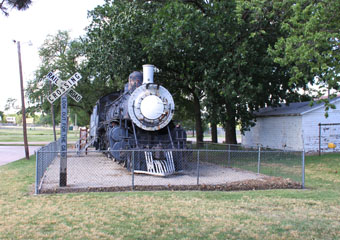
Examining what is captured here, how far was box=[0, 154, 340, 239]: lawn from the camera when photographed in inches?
217

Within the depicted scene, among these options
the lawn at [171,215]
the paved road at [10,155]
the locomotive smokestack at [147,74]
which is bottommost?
the paved road at [10,155]

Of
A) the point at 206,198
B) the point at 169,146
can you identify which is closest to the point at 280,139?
the point at 169,146

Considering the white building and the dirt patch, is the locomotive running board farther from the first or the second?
the white building

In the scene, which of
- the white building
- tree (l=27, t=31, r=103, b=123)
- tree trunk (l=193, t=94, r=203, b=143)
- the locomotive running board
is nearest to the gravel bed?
the locomotive running board

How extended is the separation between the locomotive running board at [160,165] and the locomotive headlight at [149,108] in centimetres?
150

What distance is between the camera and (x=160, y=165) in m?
11.5

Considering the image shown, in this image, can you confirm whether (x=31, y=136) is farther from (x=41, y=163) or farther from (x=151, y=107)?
(x=41, y=163)

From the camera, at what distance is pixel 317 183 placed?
11.0 meters

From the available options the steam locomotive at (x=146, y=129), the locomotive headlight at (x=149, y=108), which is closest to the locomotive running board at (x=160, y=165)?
the steam locomotive at (x=146, y=129)

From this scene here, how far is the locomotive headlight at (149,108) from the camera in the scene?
12.7 m

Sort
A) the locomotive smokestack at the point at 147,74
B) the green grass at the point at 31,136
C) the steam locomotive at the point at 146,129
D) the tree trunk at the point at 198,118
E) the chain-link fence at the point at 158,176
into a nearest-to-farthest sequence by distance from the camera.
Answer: the chain-link fence at the point at 158,176 < the steam locomotive at the point at 146,129 < the locomotive smokestack at the point at 147,74 < the tree trunk at the point at 198,118 < the green grass at the point at 31,136

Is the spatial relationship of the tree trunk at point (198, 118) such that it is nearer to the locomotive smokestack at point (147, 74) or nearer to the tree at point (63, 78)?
the tree at point (63, 78)

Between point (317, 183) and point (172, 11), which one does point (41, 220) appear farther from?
point (172, 11)

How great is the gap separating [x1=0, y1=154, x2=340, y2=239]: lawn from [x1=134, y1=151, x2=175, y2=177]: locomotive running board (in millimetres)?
2557
